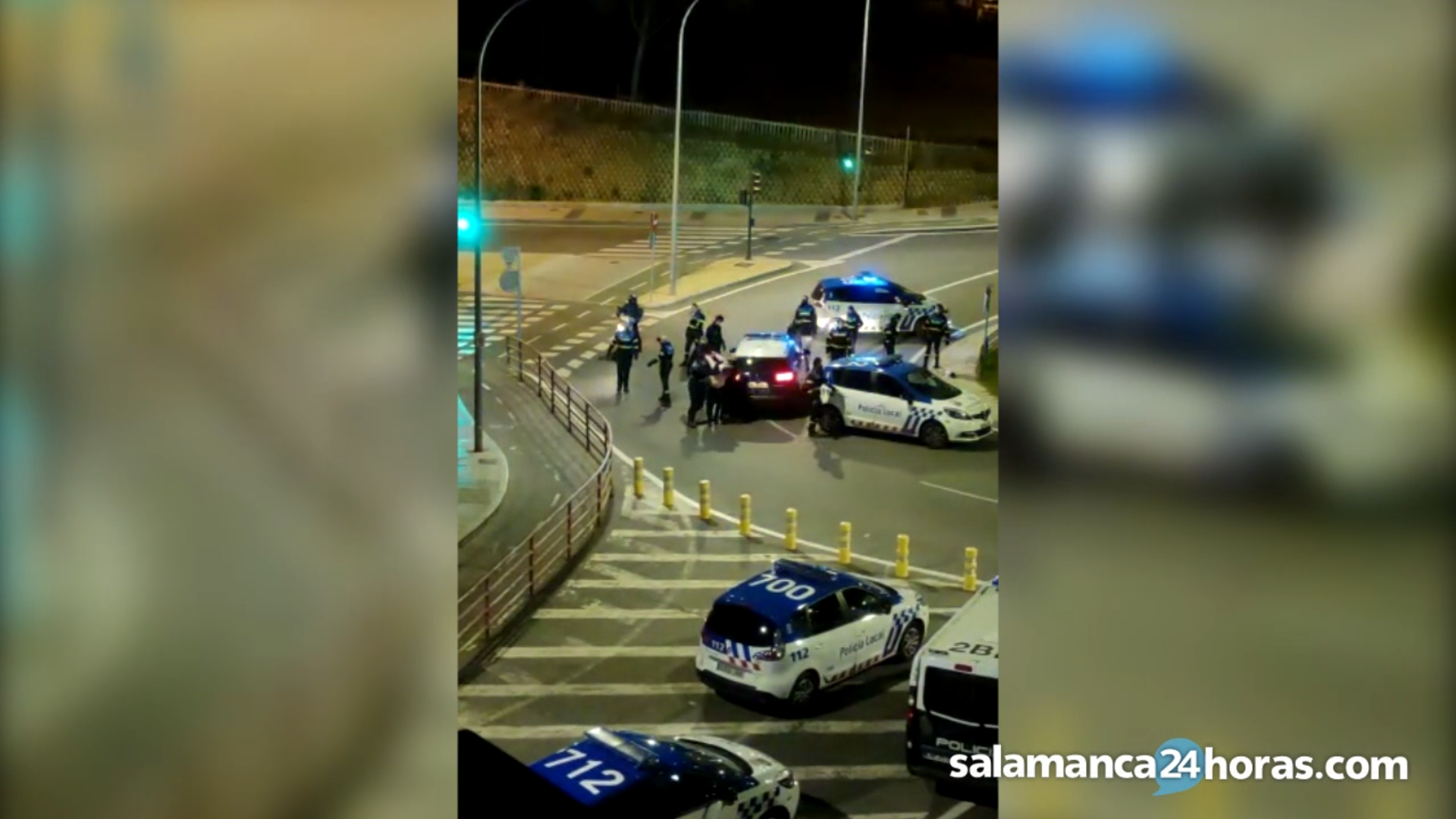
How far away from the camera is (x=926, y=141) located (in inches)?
623

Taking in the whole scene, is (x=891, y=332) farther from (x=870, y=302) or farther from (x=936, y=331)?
(x=936, y=331)

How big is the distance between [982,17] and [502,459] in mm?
3621

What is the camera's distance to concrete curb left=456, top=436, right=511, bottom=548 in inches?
242

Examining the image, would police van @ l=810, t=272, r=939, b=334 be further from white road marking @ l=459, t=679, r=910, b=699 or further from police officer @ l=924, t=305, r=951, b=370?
white road marking @ l=459, t=679, r=910, b=699

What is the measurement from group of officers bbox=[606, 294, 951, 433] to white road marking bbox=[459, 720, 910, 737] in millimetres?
2918

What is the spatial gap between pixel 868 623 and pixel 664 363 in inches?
100

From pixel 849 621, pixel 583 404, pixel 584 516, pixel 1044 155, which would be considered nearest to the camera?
pixel 1044 155

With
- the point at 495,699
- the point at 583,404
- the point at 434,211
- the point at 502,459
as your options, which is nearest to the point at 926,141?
the point at 583,404

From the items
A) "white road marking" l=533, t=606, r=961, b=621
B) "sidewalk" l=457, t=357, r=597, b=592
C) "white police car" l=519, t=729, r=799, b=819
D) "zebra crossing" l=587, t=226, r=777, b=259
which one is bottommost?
"white road marking" l=533, t=606, r=961, b=621

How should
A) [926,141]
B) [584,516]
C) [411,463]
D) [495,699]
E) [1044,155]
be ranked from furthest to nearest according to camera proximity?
1. [926,141]
2. [584,516]
3. [495,699]
4. [1044,155]
5. [411,463]

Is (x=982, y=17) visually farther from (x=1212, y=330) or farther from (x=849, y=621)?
(x=1212, y=330)

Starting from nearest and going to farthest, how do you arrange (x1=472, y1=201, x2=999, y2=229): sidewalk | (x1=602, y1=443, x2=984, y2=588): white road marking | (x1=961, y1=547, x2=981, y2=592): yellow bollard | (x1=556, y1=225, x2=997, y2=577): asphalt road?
(x1=961, y1=547, x2=981, y2=592): yellow bollard < (x1=602, y1=443, x2=984, y2=588): white road marking < (x1=556, y1=225, x2=997, y2=577): asphalt road < (x1=472, y1=201, x2=999, y2=229): sidewalk

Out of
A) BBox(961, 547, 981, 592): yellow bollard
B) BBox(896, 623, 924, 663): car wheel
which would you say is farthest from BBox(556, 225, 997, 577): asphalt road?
BBox(896, 623, 924, 663): car wheel

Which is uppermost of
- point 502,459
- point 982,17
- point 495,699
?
point 982,17
